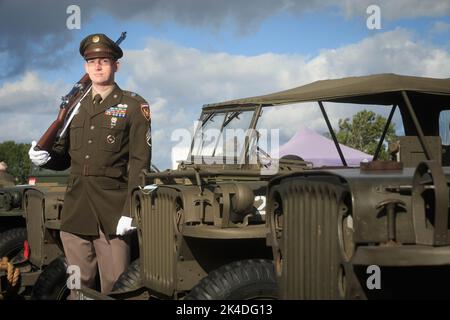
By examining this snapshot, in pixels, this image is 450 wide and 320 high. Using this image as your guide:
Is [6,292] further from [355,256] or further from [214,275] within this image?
[355,256]

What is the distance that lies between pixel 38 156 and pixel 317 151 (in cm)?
249

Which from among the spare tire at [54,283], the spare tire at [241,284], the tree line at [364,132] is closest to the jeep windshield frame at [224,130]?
the tree line at [364,132]

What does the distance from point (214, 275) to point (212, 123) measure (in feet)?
8.12

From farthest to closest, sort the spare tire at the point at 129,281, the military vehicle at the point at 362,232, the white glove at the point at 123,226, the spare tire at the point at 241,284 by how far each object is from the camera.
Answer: the spare tire at the point at 129,281 → the white glove at the point at 123,226 → the spare tire at the point at 241,284 → the military vehicle at the point at 362,232

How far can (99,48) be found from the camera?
4.16m

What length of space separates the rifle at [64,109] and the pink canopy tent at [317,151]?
1647 millimetres

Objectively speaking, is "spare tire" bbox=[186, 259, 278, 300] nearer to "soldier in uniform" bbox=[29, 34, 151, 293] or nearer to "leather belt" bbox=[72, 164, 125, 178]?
"soldier in uniform" bbox=[29, 34, 151, 293]

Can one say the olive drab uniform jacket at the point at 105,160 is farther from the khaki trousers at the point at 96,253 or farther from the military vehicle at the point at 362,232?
the military vehicle at the point at 362,232

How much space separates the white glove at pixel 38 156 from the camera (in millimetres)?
4180
